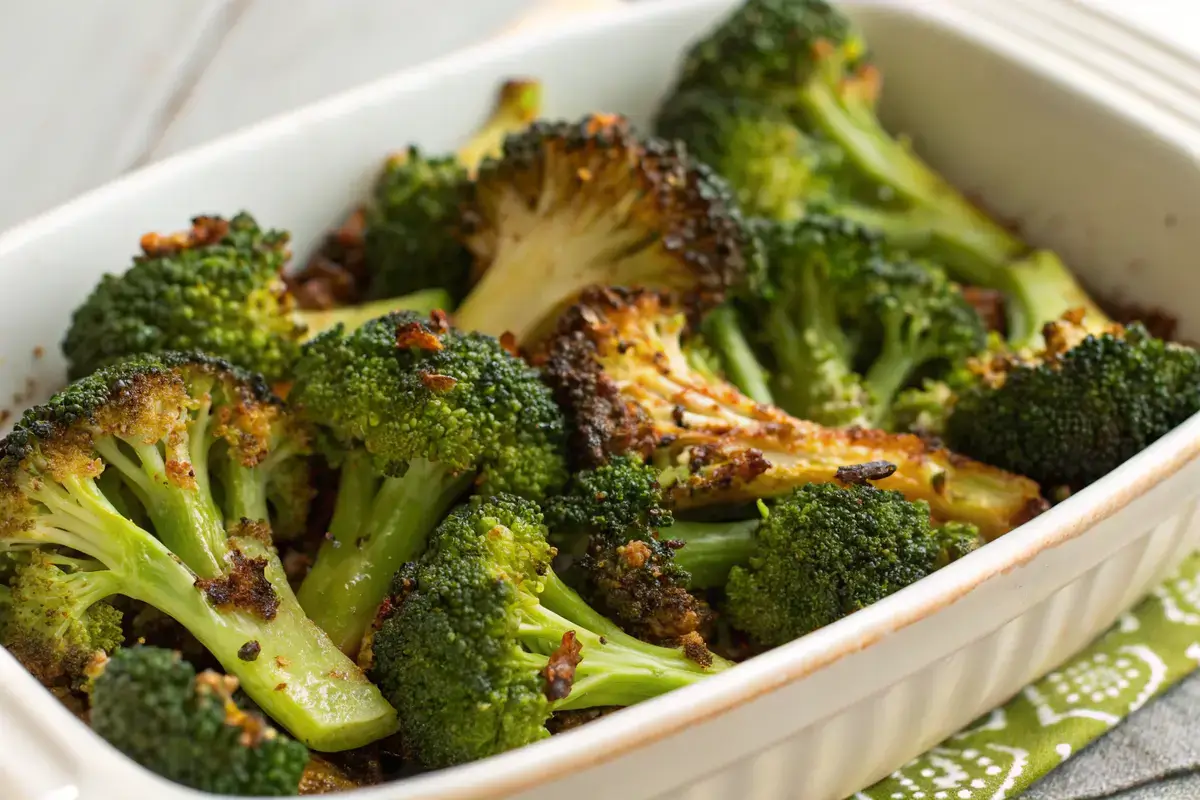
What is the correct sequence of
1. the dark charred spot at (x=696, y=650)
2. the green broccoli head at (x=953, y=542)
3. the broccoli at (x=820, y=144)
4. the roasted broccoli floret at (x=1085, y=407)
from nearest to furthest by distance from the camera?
the dark charred spot at (x=696, y=650) → the green broccoli head at (x=953, y=542) → the roasted broccoli floret at (x=1085, y=407) → the broccoli at (x=820, y=144)

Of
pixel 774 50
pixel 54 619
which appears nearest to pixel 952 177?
pixel 774 50

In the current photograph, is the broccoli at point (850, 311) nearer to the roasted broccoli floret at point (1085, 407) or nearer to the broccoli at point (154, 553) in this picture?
the roasted broccoli floret at point (1085, 407)

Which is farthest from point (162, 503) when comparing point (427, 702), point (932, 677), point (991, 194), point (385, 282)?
point (991, 194)

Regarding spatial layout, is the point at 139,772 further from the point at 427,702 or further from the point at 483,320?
the point at 483,320

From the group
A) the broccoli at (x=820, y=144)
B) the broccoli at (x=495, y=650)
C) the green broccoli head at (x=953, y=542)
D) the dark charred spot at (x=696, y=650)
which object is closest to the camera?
the broccoli at (x=495, y=650)

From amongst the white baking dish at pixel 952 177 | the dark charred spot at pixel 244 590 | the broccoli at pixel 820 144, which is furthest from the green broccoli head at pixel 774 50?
the dark charred spot at pixel 244 590

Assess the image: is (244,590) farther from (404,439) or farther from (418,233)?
(418,233)
